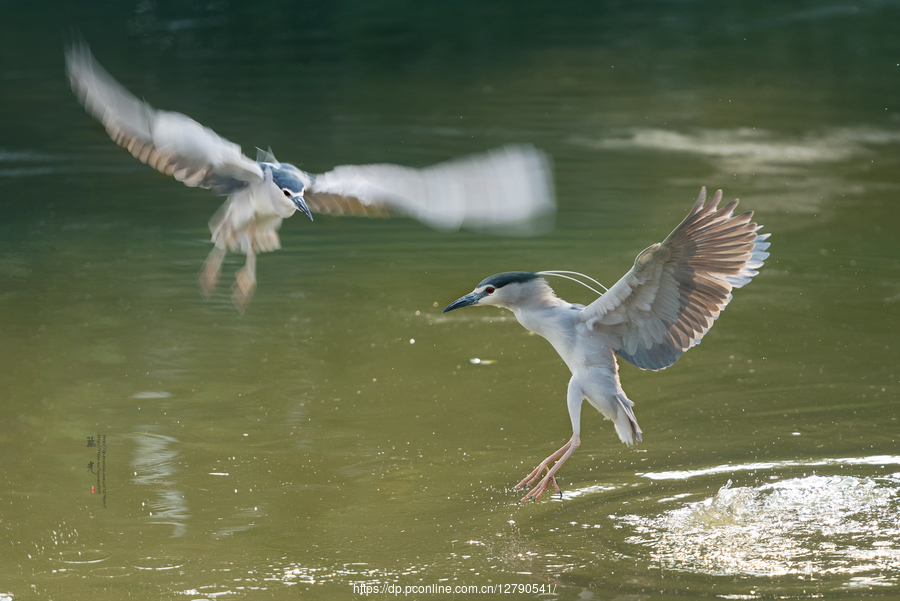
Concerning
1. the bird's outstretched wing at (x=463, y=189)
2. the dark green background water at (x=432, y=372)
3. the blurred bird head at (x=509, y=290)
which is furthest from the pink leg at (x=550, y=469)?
the bird's outstretched wing at (x=463, y=189)

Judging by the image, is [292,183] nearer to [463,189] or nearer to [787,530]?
[463,189]

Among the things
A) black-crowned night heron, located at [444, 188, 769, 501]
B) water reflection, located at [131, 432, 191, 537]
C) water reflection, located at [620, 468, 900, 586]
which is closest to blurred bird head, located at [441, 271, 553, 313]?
black-crowned night heron, located at [444, 188, 769, 501]

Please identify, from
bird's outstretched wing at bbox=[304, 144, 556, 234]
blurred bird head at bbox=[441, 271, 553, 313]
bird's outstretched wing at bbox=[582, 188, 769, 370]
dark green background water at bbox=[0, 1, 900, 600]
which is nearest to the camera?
bird's outstretched wing at bbox=[304, 144, 556, 234]

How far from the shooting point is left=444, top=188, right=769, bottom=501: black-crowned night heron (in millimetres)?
3244

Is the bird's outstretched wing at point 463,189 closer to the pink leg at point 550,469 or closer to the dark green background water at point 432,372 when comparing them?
the pink leg at point 550,469

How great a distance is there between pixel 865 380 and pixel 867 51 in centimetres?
748

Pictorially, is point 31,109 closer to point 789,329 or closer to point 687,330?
point 789,329

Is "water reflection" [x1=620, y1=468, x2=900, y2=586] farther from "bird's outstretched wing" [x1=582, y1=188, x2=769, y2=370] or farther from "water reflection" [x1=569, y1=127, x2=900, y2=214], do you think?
"water reflection" [x1=569, y1=127, x2=900, y2=214]

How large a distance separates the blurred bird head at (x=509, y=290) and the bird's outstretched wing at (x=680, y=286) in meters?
0.17

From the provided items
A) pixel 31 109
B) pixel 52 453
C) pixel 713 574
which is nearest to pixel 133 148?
pixel 52 453

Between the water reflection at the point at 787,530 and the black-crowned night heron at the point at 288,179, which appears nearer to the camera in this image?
the black-crowned night heron at the point at 288,179

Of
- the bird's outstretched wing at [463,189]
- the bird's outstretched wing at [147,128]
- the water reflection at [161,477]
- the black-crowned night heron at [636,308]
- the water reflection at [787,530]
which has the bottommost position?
the water reflection at [787,530]

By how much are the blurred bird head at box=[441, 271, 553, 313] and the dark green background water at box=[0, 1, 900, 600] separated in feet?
2.22

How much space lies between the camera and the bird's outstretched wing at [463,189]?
3025mm
